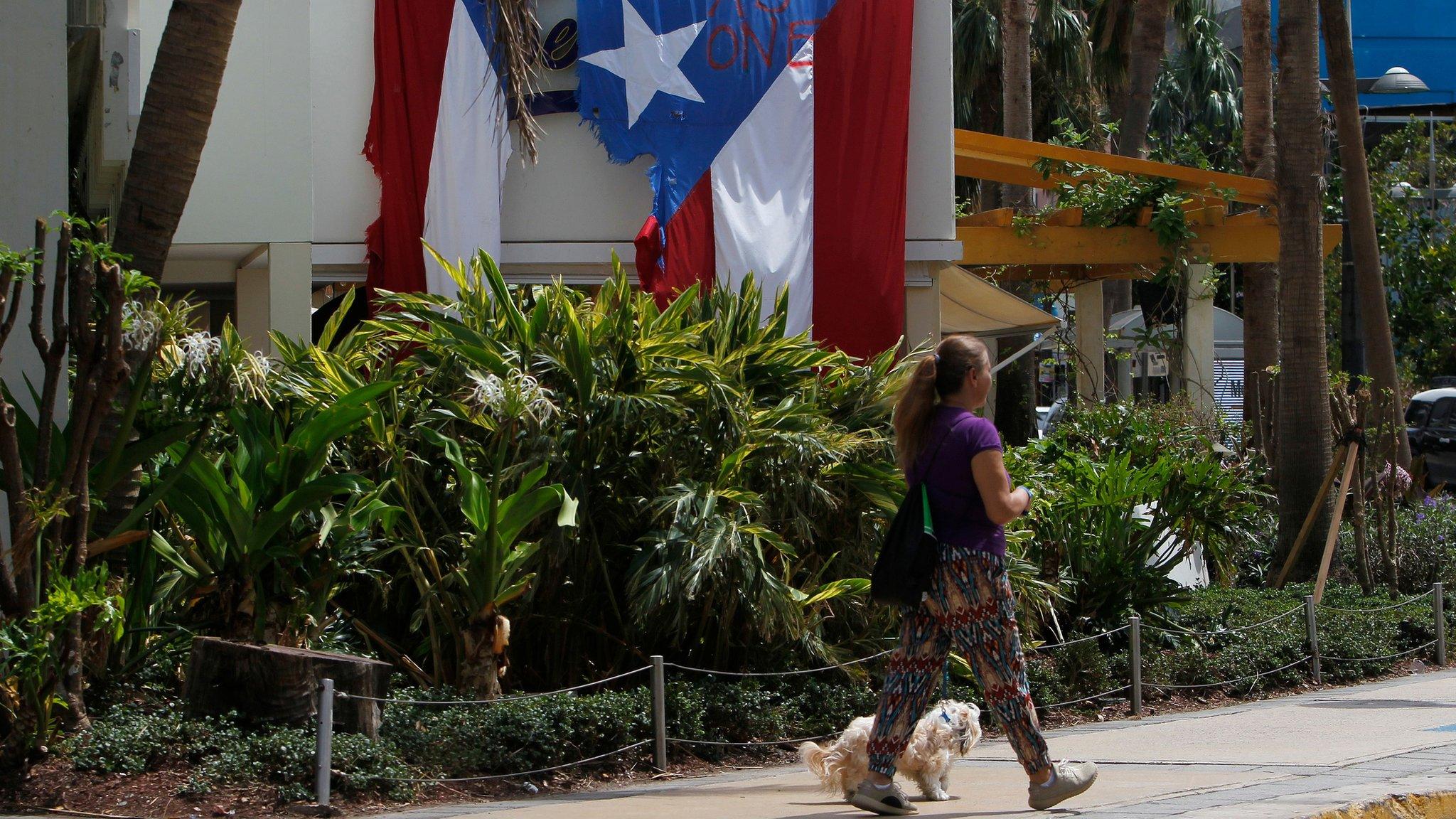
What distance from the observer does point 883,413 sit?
8.77 metres

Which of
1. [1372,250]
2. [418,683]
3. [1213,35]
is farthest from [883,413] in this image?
[1213,35]

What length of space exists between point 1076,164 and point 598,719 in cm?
1070

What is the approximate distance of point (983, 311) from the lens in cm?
1711

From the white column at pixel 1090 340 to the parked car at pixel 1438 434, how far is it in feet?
36.9

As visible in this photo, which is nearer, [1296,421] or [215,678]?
[215,678]

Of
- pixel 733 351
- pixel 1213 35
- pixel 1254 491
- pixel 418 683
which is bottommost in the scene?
pixel 418 683

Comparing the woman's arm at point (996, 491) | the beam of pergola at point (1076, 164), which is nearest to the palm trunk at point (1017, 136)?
the beam of pergola at point (1076, 164)

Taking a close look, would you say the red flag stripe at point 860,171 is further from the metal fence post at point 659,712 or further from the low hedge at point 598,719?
the metal fence post at point 659,712

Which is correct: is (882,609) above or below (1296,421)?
below

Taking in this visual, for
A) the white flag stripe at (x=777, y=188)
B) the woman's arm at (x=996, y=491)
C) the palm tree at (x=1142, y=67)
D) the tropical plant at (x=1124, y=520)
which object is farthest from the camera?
the palm tree at (x=1142, y=67)

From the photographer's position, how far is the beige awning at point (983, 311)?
643 inches

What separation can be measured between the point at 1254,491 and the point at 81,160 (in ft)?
30.9

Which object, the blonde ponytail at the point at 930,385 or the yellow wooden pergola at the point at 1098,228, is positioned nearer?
the blonde ponytail at the point at 930,385

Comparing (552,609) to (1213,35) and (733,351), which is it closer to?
(733,351)
